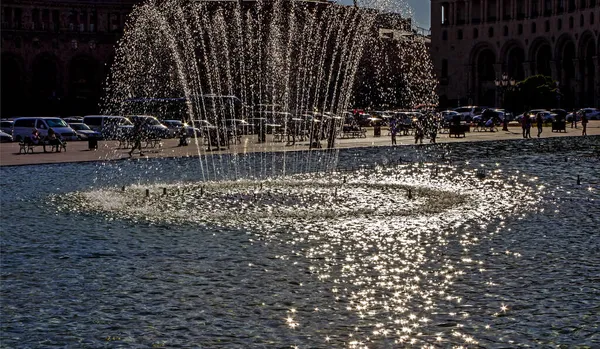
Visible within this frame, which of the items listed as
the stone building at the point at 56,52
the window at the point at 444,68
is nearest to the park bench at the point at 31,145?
the stone building at the point at 56,52

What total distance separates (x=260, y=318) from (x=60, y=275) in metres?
3.23

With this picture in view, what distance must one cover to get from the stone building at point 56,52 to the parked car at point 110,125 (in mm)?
27454

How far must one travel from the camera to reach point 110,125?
5584 centimetres

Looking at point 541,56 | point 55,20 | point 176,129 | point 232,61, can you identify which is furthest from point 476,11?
point 176,129

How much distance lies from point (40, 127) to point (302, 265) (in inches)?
Result: 1614

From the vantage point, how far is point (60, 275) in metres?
11.0

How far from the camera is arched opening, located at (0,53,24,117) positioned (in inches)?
3268

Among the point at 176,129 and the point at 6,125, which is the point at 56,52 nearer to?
the point at 6,125

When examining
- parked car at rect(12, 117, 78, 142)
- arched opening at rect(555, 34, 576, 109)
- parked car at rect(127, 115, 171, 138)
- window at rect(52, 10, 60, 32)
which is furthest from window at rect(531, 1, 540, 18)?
parked car at rect(12, 117, 78, 142)

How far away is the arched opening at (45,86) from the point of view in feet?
277

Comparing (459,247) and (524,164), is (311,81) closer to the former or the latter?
(524,164)

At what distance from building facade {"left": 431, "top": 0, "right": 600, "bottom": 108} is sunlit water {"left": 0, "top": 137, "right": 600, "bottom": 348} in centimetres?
8226

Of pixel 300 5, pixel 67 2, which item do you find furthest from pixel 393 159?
pixel 67 2

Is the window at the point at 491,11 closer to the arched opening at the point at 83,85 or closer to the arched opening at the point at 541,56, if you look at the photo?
the arched opening at the point at 541,56
